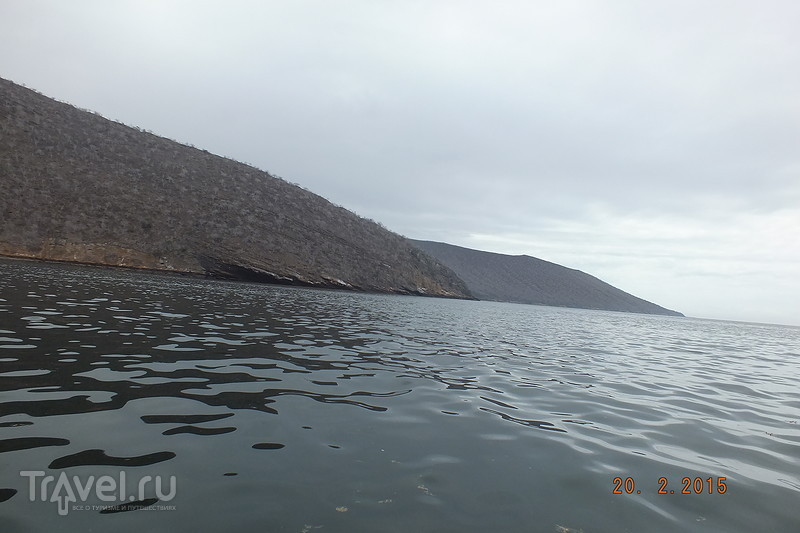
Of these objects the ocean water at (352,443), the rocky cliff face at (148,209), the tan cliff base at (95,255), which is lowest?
the ocean water at (352,443)

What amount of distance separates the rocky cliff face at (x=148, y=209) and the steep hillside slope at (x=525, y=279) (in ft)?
318

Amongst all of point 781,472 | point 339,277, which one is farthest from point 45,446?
point 339,277

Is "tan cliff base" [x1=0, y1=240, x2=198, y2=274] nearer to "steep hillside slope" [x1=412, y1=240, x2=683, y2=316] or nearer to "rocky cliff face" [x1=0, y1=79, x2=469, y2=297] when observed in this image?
"rocky cliff face" [x1=0, y1=79, x2=469, y2=297]

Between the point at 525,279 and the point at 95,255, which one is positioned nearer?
the point at 95,255

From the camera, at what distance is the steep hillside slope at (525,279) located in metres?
167

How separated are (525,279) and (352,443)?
18340cm

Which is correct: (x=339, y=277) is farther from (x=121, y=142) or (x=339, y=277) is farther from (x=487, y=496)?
(x=487, y=496)

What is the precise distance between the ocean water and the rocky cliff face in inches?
1454

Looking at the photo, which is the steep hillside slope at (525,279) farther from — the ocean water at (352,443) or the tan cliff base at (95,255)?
the ocean water at (352,443)
